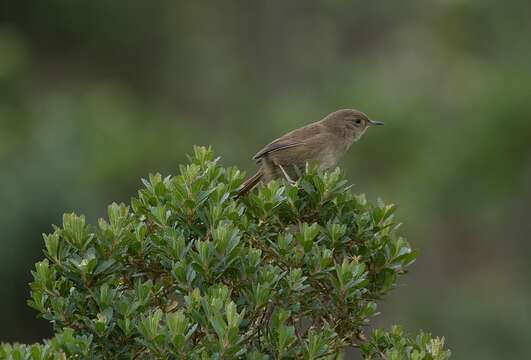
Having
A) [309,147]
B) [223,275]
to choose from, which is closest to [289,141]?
[309,147]

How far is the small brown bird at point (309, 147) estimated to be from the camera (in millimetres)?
7219

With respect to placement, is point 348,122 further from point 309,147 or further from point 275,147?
point 275,147

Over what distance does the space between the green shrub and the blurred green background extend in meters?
7.84

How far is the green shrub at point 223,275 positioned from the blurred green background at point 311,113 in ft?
25.7

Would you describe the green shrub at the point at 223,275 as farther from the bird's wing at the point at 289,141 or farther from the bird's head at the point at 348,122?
the bird's head at the point at 348,122

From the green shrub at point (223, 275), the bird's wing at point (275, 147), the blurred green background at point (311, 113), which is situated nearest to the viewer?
the green shrub at point (223, 275)

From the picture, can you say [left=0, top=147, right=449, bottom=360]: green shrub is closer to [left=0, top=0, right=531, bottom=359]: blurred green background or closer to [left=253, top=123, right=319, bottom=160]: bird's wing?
[left=253, top=123, right=319, bottom=160]: bird's wing

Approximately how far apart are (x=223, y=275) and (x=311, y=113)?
16933mm

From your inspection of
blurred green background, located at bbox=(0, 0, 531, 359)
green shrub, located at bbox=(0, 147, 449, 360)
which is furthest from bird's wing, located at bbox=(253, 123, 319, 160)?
blurred green background, located at bbox=(0, 0, 531, 359)

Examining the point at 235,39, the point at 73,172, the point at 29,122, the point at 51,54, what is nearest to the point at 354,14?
the point at 235,39

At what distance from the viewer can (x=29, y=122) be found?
21297 millimetres

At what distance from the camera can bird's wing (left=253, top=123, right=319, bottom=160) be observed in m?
7.24

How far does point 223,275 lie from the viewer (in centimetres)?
411

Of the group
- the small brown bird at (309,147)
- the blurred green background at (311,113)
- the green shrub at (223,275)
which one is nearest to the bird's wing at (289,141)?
the small brown bird at (309,147)
